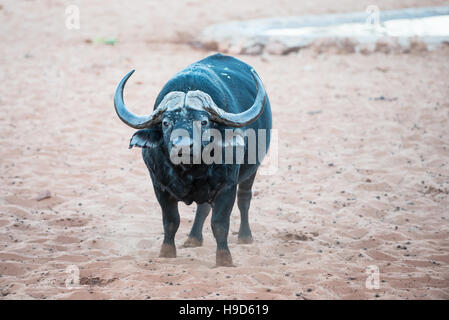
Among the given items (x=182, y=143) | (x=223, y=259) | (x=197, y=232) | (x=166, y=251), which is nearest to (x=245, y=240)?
(x=197, y=232)

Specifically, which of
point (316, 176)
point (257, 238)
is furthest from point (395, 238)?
point (316, 176)

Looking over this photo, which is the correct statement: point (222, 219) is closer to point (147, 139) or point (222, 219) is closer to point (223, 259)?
point (223, 259)

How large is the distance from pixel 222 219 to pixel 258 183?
8.76 ft

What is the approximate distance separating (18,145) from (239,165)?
15.1 feet

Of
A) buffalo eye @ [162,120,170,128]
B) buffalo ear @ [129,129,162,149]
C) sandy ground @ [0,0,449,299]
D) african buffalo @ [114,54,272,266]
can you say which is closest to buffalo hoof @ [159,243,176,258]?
african buffalo @ [114,54,272,266]

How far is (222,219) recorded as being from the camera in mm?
4641

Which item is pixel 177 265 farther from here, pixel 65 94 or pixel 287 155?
pixel 65 94

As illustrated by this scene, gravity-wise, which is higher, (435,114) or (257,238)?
(435,114)

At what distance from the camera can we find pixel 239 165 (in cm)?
469

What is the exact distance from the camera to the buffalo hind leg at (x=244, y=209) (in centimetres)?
557

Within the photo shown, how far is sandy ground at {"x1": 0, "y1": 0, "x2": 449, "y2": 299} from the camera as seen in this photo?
4.41m

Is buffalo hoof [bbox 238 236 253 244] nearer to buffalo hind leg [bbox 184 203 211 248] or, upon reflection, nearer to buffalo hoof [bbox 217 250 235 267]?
buffalo hind leg [bbox 184 203 211 248]
